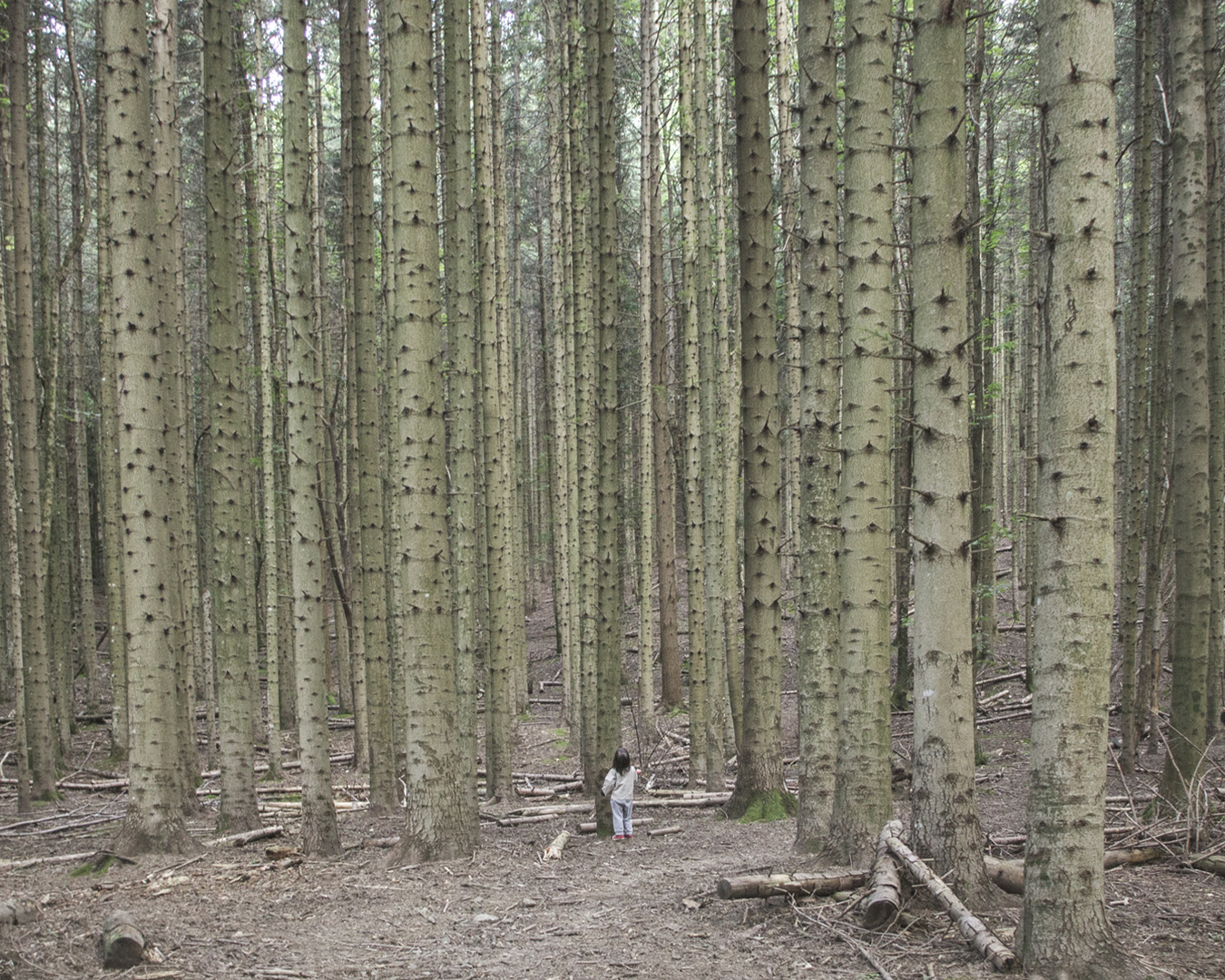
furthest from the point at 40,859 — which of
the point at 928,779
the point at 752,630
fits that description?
the point at 928,779

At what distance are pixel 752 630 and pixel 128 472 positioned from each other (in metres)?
5.22

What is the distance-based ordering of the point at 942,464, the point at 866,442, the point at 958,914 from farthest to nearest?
the point at 866,442 → the point at 942,464 → the point at 958,914

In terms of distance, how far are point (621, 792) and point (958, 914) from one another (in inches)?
180

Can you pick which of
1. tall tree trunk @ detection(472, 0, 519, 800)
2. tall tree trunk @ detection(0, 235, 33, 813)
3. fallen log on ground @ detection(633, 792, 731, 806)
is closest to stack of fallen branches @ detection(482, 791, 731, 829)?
fallen log on ground @ detection(633, 792, 731, 806)

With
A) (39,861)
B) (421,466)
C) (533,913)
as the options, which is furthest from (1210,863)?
(39,861)

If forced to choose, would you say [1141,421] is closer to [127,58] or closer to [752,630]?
[752,630]

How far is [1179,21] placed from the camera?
677 cm

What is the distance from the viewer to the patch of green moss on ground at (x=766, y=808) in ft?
28.1

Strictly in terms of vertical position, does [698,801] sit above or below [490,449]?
below

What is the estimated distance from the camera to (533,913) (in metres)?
6.13

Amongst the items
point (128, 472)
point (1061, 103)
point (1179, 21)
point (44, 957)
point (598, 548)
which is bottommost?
point (44, 957)

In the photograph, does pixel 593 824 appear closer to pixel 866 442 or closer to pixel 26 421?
pixel 866 442

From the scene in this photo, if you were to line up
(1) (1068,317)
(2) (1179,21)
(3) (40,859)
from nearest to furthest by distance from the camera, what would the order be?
(1) (1068,317) → (2) (1179,21) → (3) (40,859)

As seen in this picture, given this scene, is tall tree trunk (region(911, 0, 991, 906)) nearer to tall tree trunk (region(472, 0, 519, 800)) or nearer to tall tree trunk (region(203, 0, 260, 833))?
tall tree trunk (region(472, 0, 519, 800))
